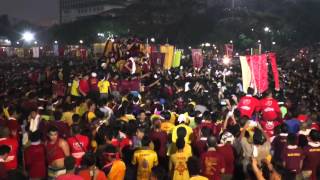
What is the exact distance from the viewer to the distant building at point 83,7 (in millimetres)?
131625

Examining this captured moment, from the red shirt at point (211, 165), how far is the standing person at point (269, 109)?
3.33 meters

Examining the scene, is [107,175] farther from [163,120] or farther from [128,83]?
[128,83]

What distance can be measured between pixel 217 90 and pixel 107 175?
34.2ft

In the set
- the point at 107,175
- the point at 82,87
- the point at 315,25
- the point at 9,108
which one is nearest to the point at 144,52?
the point at 82,87

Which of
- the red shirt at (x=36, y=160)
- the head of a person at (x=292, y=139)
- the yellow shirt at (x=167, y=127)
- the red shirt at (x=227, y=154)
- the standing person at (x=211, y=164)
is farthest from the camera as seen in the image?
the yellow shirt at (x=167, y=127)

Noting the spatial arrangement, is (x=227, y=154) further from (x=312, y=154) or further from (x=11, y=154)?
(x=11, y=154)

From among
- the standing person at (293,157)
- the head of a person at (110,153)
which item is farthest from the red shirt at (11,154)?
the standing person at (293,157)

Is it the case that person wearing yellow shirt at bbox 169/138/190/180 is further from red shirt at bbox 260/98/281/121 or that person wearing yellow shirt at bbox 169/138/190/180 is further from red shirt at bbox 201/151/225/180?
red shirt at bbox 260/98/281/121

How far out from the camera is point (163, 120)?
9477 mm

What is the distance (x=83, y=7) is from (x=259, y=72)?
131559 mm

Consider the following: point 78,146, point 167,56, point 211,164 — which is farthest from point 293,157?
point 167,56

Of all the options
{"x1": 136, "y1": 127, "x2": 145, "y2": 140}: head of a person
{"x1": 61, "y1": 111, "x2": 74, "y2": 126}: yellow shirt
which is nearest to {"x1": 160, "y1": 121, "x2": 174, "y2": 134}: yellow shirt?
{"x1": 136, "y1": 127, "x2": 145, "y2": 140}: head of a person

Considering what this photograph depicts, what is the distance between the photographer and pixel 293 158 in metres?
7.60

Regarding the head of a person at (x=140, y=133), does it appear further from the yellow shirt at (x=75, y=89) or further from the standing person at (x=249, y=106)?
the yellow shirt at (x=75, y=89)
